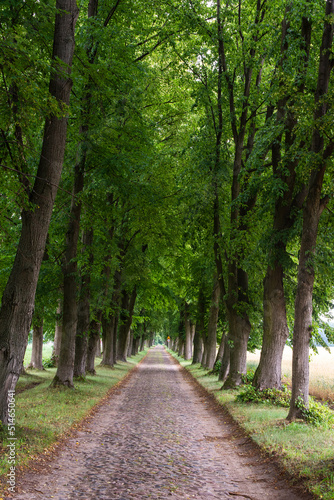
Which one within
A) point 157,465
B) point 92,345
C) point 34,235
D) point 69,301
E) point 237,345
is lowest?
point 157,465

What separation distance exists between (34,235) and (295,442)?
5.82m

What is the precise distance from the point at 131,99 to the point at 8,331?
790 cm

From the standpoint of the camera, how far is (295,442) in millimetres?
7523

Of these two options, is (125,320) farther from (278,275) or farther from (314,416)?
(314,416)

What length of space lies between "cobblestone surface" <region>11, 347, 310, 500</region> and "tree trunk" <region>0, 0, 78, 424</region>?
1.69m

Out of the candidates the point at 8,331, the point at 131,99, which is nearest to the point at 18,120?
the point at 8,331

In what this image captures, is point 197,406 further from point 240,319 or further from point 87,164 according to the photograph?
point 87,164

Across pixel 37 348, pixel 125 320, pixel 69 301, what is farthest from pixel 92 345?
pixel 125 320

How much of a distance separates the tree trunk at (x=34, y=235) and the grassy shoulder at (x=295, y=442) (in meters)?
4.55

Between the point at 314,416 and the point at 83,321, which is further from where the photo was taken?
the point at 83,321

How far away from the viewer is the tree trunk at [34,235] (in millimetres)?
7148

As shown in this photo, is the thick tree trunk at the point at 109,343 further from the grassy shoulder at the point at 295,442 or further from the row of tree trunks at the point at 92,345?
the grassy shoulder at the point at 295,442

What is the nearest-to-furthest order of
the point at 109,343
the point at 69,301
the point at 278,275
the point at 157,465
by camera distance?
the point at 157,465
the point at 278,275
the point at 69,301
the point at 109,343

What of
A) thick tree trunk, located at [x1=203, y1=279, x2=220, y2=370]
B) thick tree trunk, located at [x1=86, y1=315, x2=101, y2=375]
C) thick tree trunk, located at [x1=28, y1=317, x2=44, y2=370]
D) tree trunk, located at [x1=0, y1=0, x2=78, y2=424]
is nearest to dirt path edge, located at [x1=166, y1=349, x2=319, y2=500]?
tree trunk, located at [x1=0, y1=0, x2=78, y2=424]
